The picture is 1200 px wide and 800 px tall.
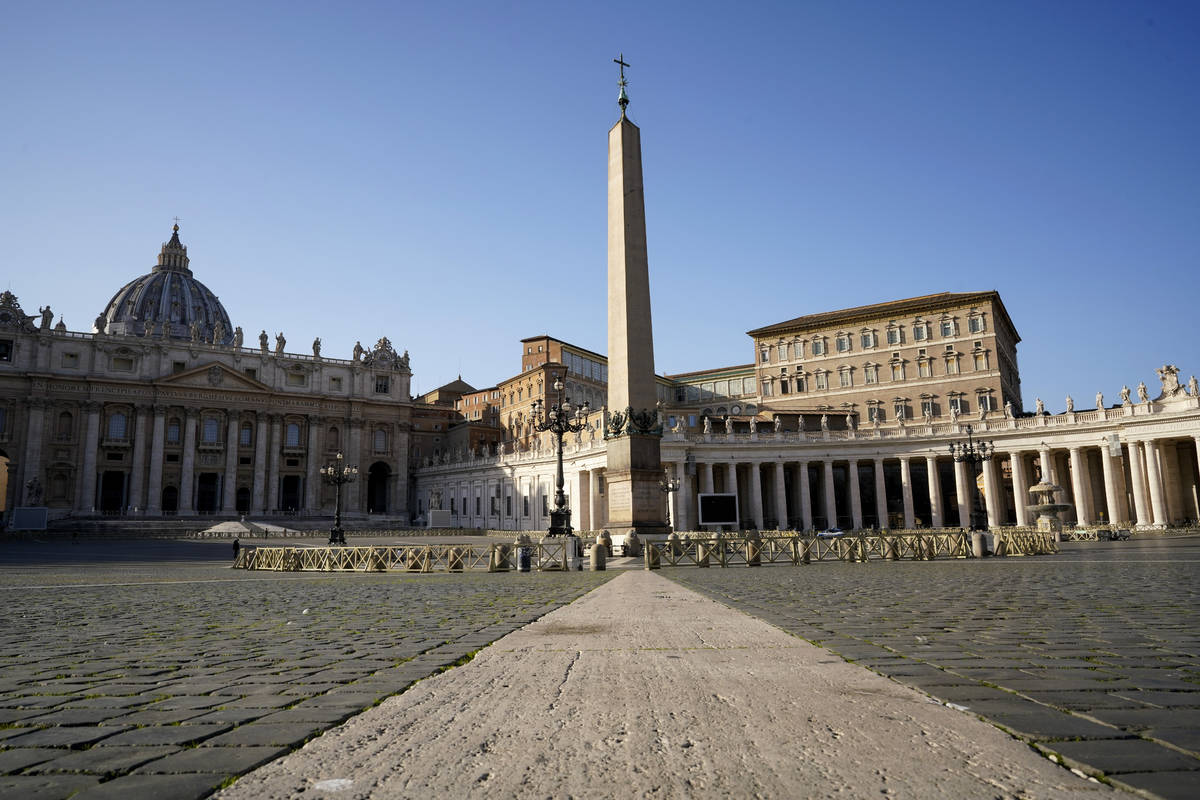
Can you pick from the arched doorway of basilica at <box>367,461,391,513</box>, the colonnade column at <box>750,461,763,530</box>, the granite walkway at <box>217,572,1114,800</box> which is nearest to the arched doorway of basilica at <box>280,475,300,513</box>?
the arched doorway of basilica at <box>367,461,391,513</box>

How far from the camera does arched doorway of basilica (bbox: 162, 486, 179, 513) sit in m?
73.6

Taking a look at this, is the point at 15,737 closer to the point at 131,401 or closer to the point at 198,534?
the point at 198,534

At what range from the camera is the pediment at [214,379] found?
73.0m

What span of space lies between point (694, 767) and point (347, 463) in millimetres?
82740

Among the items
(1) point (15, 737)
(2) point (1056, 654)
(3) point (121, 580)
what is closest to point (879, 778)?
(2) point (1056, 654)

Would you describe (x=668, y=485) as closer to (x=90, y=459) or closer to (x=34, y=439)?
(x=90, y=459)

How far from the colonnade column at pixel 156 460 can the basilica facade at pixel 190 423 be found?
0.40 ft

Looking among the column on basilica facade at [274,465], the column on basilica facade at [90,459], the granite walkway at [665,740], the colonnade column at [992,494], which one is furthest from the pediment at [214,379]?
the granite walkway at [665,740]

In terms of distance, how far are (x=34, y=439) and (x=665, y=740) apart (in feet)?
271

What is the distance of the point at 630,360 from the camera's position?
Answer: 70.9 ft

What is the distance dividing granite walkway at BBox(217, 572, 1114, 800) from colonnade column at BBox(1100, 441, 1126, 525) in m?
51.3

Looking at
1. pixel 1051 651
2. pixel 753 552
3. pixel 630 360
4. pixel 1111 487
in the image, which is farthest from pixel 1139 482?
pixel 1051 651

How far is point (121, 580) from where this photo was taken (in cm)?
1681

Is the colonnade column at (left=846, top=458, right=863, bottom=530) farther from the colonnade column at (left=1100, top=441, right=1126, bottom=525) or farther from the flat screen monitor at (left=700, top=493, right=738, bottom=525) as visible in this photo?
the flat screen monitor at (left=700, top=493, right=738, bottom=525)
